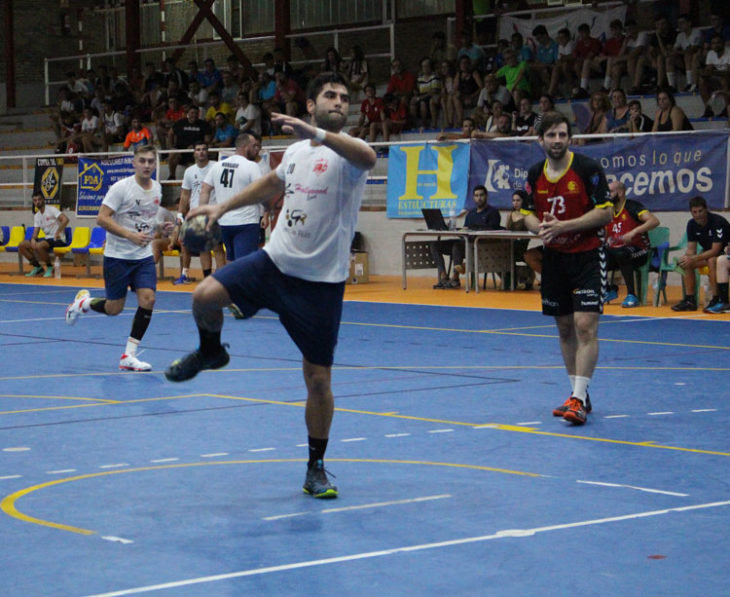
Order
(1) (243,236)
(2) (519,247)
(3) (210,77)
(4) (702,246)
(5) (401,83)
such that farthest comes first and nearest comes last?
1. (3) (210,77)
2. (5) (401,83)
3. (2) (519,247)
4. (4) (702,246)
5. (1) (243,236)

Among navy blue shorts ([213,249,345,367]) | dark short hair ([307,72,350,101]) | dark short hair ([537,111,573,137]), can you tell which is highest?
dark short hair ([307,72,350,101])

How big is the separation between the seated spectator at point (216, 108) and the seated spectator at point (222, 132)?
144cm

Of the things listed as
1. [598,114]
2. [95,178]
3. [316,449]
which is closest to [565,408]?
[316,449]

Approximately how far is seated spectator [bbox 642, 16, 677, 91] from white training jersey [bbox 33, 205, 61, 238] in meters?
11.6

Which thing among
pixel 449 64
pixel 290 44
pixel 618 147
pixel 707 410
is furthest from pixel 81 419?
pixel 290 44

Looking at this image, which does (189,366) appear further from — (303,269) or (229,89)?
(229,89)

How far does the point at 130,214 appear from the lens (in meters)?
12.2

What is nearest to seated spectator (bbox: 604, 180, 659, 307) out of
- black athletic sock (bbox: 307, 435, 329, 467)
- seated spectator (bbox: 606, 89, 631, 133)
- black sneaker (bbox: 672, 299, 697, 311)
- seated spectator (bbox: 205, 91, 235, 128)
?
black sneaker (bbox: 672, 299, 697, 311)

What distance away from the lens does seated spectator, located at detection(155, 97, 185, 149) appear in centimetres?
2938

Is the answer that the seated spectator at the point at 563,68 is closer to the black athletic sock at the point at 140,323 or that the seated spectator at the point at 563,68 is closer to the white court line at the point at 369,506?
the black athletic sock at the point at 140,323

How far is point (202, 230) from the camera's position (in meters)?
6.52

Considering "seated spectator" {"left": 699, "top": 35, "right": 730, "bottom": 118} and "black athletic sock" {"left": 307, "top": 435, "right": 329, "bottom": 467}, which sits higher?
"seated spectator" {"left": 699, "top": 35, "right": 730, "bottom": 118}

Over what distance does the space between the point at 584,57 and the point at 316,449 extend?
60.9ft

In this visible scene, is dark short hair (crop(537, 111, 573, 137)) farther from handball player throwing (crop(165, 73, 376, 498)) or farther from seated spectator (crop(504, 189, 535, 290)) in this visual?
seated spectator (crop(504, 189, 535, 290))
